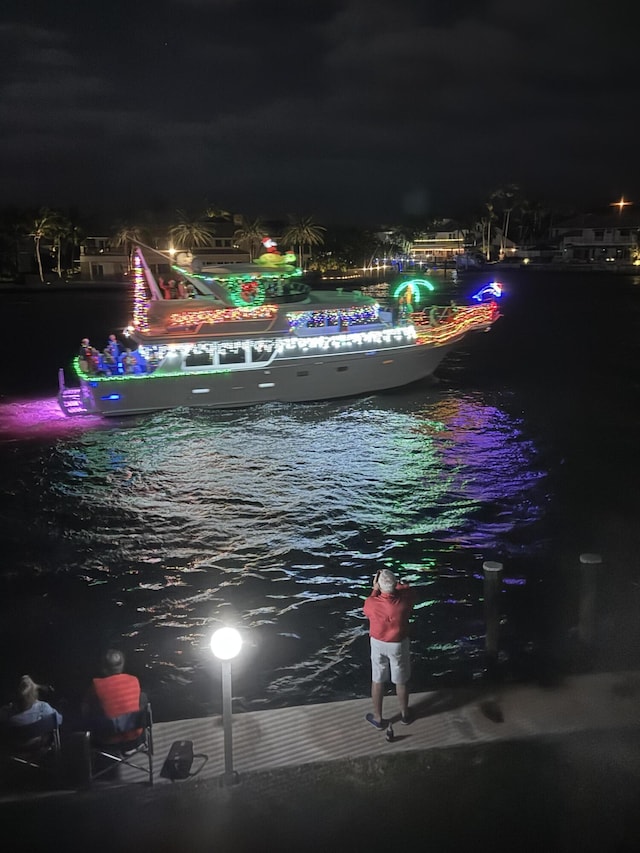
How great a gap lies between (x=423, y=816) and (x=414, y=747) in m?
0.83

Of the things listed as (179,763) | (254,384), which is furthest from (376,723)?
(254,384)

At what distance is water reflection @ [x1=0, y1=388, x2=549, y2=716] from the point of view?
10375 millimetres

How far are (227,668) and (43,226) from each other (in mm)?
120334

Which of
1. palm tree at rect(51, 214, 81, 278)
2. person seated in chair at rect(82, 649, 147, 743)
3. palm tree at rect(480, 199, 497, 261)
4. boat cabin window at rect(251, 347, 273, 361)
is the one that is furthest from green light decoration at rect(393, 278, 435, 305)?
palm tree at rect(480, 199, 497, 261)

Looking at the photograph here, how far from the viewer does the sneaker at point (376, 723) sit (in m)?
6.98

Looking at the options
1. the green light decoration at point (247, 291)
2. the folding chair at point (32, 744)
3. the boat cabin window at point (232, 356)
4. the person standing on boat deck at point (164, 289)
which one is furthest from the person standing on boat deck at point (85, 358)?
the folding chair at point (32, 744)

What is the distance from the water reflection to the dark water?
0.19 ft

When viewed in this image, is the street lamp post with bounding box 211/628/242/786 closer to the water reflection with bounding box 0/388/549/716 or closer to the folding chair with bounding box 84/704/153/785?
the folding chair with bounding box 84/704/153/785

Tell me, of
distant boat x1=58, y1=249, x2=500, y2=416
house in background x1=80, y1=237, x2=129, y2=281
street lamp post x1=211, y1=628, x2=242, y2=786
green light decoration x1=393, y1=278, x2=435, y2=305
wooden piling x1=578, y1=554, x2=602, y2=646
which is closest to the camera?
street lamp post x1=211, y1=628, x2=242, y2=786

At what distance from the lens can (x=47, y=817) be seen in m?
5.86

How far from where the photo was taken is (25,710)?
21.8 ft

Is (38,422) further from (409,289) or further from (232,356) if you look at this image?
(409,289)

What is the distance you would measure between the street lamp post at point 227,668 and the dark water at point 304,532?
2782 millimetres

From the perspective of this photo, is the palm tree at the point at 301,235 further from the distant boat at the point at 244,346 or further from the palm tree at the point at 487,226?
the distant boat at the point at 244,346
